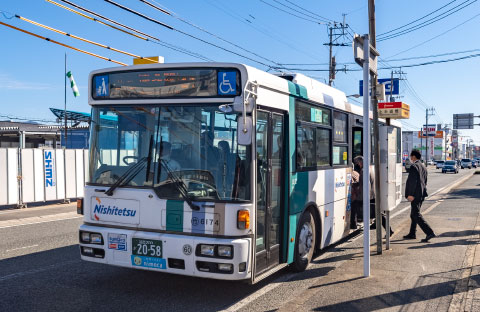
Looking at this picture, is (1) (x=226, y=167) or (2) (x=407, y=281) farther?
(2) (x=407, y=281)

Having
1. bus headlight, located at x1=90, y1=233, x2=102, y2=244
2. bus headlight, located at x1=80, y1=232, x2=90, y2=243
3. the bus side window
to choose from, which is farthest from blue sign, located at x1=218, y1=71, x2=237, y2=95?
the bus side window

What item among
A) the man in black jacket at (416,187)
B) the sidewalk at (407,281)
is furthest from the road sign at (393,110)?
the sidewalk at (407,281)

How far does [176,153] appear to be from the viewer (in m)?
5.53

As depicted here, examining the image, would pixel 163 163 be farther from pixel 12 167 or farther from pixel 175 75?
pixel 12 167

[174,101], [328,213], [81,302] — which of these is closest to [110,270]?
[81,302]

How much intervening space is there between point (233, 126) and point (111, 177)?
1.75 m

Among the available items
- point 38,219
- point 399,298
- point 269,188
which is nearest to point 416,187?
point 399,298

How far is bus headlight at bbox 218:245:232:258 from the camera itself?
203 inches

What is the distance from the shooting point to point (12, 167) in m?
16.1

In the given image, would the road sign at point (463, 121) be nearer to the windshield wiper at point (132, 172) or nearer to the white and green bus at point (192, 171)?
the white and green bus at point (192, 171)

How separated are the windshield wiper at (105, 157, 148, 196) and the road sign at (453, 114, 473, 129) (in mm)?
61967

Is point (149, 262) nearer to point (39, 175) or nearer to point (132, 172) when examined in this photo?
point (132, 172)

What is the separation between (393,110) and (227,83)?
15.9ft

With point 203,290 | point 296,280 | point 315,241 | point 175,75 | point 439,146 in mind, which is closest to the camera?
point 175,75
